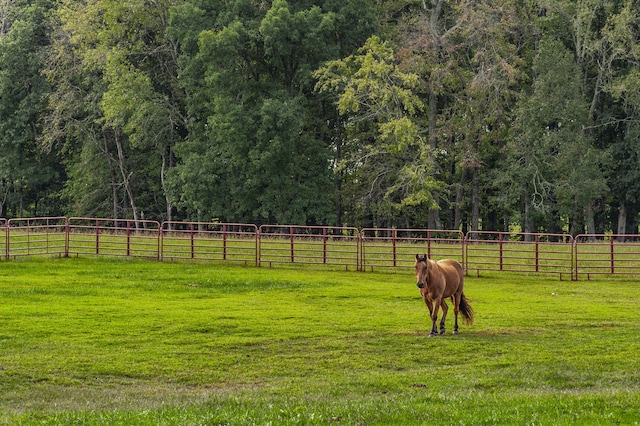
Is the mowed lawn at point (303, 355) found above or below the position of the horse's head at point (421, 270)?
below

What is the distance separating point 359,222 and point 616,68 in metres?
17.2

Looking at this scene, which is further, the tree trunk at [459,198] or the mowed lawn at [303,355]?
the tree trunk at [459,198]

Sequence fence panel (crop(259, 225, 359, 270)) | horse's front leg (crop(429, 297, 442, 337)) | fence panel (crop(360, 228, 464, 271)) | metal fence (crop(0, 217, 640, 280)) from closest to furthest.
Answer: horse's front leg (crop(429, 297, 442, 337)), metal fence (crop(0, 217, 640, 280)), fence panel (crop(360, 228, 464, 271)), fence panel (crop(259, 225, 359, 270))

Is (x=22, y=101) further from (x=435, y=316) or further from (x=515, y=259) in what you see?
(x=435, y=316)

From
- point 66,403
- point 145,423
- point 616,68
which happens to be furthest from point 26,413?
point 616,68

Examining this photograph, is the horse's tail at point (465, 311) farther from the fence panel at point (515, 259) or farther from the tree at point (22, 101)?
the tree at point (22, 101)

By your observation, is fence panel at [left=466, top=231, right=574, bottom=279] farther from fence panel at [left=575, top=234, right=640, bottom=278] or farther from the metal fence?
fence panel at [left=575, top=234, right=640, bottom=278]

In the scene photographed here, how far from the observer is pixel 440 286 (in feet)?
57.2

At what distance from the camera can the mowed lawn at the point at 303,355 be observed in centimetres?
1095

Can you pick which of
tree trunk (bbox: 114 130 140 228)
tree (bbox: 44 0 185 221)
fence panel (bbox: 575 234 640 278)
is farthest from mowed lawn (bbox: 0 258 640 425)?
tree trunk (bbox: 114 130 140 228)

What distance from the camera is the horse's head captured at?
16.4m

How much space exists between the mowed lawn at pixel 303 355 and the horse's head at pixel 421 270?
1156mm

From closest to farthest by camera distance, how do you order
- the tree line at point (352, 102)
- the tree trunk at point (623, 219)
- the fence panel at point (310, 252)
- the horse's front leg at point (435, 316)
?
1. the horse's front leg at point (435, 316)
2. the fence panel at point (310, 252)
3. the tree line at point (352, 102)
4. the tree trunk at point (623, 219)

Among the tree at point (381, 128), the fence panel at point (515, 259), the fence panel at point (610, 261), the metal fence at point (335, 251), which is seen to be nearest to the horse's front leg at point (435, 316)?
the fence panel at point (515, 259)
